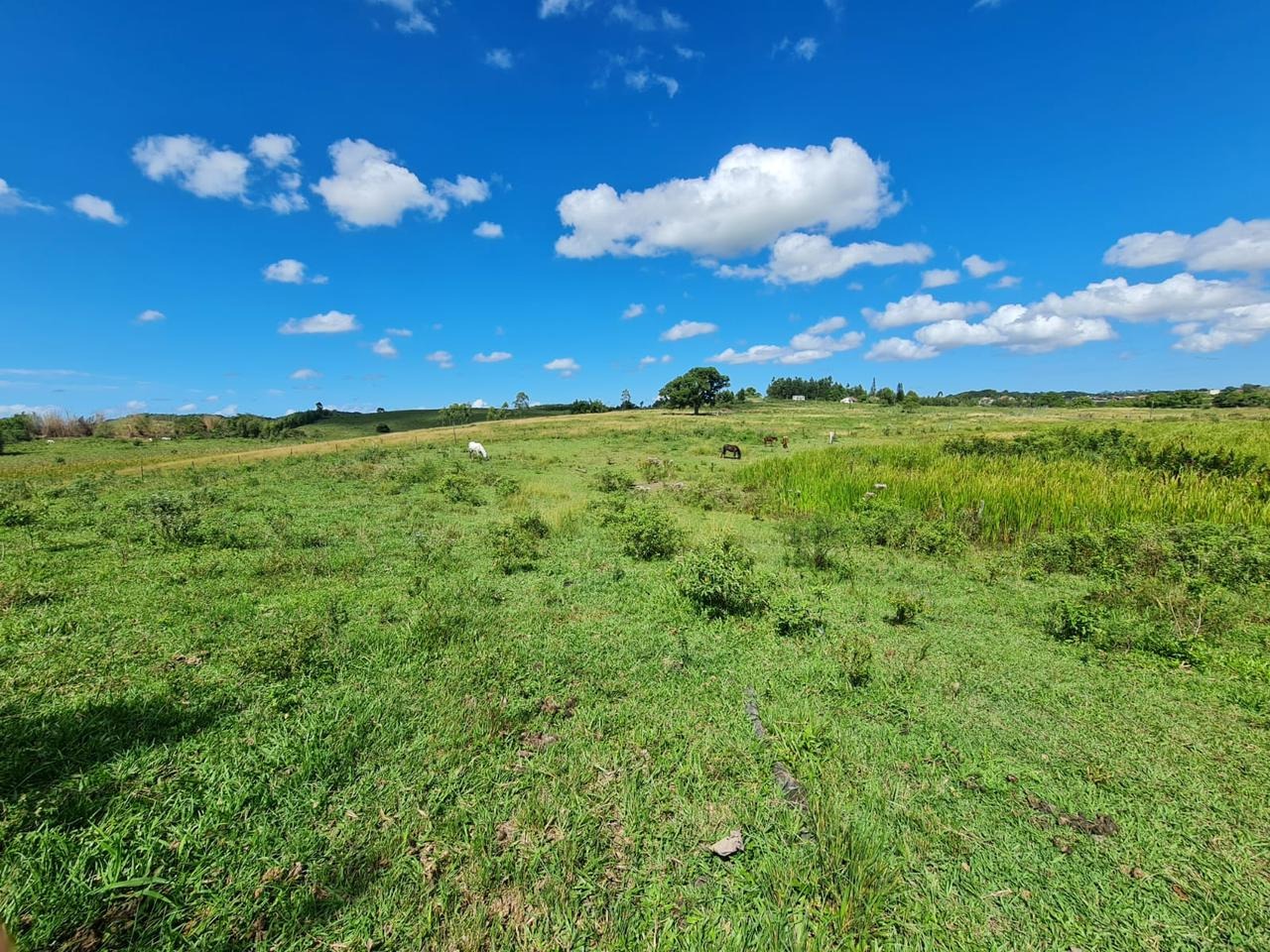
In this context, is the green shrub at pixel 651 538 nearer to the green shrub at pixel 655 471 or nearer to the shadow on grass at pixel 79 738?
the shadow on grass at pixel 79 738

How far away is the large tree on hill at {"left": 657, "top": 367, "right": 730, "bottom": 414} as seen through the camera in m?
80.3

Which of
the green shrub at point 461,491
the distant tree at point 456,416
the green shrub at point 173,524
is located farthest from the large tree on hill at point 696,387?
the green shrub at point 173,524

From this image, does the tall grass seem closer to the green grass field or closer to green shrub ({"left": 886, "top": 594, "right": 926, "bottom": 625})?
the green grass field

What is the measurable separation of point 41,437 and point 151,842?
78.7 meters

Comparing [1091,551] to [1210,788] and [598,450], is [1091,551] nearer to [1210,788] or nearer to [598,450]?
[1210,788]

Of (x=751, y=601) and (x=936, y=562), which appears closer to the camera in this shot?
(x=751, y=601)

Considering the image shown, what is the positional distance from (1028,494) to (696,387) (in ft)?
224

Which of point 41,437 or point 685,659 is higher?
point 41,437

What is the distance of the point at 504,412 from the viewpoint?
107 meters

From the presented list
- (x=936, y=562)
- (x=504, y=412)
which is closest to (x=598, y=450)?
(x=936, y=562)

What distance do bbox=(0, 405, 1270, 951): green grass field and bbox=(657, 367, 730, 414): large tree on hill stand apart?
7140 cm

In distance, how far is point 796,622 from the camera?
720 cm

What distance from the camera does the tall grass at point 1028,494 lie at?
11.8 metres

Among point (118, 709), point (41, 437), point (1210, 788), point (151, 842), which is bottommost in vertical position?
point (1210, 788)
